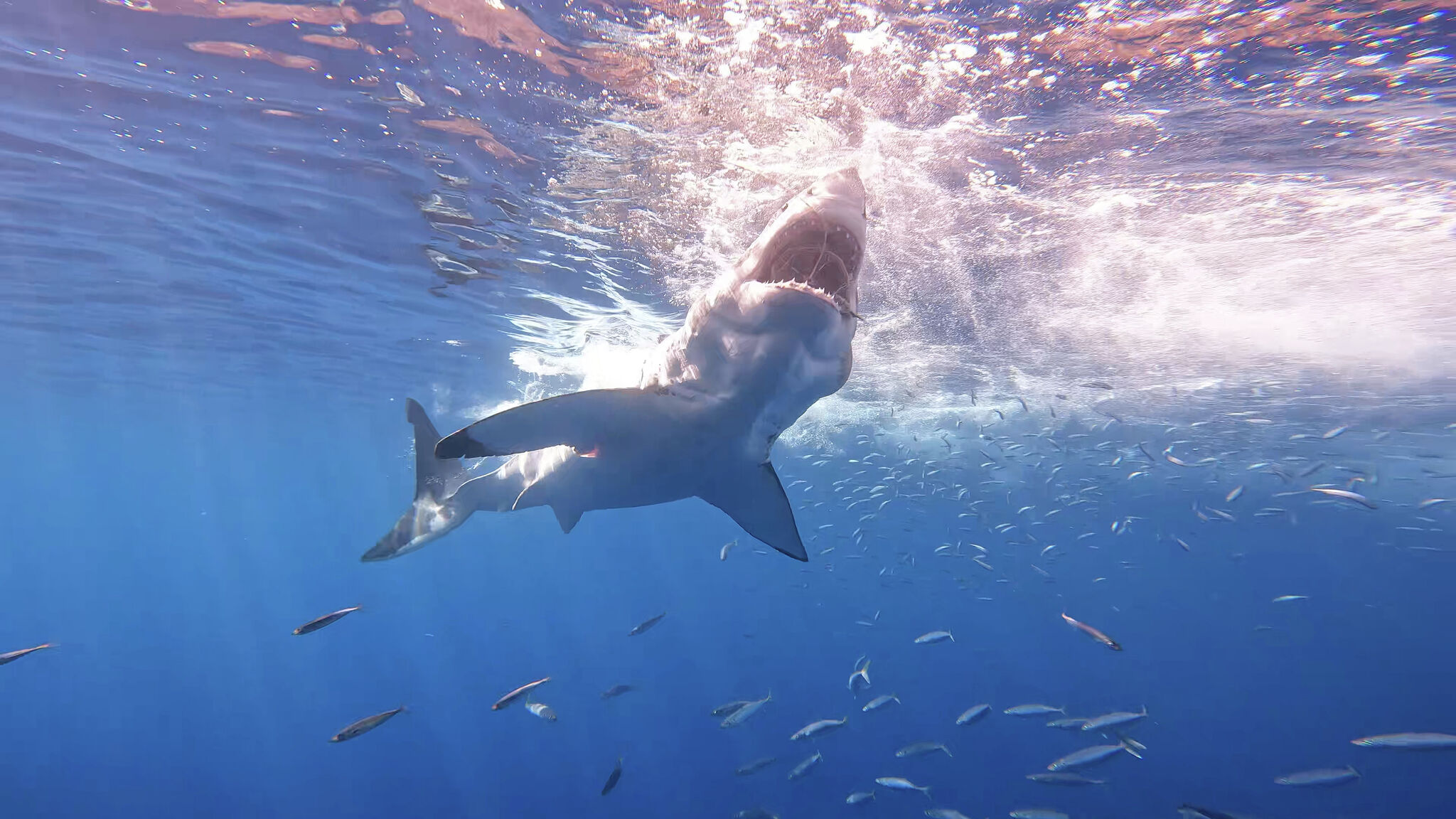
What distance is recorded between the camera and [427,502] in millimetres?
7699

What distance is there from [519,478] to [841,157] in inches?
244

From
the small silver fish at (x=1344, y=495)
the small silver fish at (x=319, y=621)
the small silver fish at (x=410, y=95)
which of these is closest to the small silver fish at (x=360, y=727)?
the small silver fish at (x=319, y=621)

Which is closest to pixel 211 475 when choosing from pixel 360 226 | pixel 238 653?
pixel 238 653

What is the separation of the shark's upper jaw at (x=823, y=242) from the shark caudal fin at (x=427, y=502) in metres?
5.63

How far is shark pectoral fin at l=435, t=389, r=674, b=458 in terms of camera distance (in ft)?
12.7

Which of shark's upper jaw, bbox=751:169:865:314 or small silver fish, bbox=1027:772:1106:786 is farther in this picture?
small silver fish, bbox=1027:772:1106:786

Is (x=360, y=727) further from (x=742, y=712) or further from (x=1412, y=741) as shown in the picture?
(x=1412, y=741)

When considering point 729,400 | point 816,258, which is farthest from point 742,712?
point 816,258

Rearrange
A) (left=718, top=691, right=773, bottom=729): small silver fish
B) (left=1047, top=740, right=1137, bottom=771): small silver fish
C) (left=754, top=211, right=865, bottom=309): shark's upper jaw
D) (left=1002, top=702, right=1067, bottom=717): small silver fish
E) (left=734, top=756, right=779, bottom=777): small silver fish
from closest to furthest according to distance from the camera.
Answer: (left=754, top=211, right=865, bottom=309): shark's upper jaw
(left=1047, top=740, right=1137, bottom=771): small silver fish
(left=1002, top=702, right=1067, bottom=717): small silver fish
(left=718, top=691, right=773, bottom=729): small silver fish
(left=734, top=756, right=779, bottom=777): small silver fish

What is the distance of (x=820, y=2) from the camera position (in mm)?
5730

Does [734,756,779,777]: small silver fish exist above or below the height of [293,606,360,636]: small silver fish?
below

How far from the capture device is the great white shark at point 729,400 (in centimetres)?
318

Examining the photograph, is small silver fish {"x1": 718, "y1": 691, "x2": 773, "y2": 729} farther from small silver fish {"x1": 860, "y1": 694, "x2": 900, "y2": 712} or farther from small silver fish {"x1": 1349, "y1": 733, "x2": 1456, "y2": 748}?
small silver fish {"x1": 1349, "y1": 733, "x2": 1456, "y2": 748}

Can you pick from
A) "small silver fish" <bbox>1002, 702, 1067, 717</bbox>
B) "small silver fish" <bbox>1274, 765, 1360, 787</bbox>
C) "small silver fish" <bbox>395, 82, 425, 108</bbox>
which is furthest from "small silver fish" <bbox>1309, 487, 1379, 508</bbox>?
"small silver fish" <bbox>395, 82, 425, 108</bbox>
